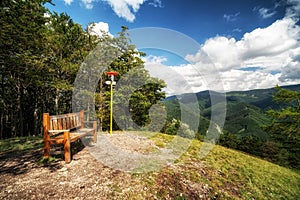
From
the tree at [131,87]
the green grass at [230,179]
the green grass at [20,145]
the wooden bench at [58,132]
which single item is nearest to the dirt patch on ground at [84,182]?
the green grass at [230,179]

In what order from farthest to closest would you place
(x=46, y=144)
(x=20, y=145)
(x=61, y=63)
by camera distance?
(x=61, y=63)
(x=20, y=145)
(x=46, y=144)

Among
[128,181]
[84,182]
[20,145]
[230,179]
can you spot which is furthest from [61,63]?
[230,179]

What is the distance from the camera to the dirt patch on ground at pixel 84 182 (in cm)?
283

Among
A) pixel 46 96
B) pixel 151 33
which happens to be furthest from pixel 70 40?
pixel 46 96

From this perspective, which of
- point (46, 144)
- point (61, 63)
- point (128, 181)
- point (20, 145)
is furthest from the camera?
point (61, 63)

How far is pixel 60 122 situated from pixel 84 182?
239 centimetres

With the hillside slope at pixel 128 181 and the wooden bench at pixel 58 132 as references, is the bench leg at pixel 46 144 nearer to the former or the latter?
the wooden bench at pixel 58 132

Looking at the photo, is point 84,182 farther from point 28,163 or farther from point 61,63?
point 61,63

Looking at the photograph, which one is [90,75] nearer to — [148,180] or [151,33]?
[151,33]

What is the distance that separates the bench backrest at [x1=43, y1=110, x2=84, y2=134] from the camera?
4.23 meters

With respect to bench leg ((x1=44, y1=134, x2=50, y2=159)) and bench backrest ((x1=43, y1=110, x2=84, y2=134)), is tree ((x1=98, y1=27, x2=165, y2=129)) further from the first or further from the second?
bench leg ((x1=44, y1=134, x2=50, y2=159))

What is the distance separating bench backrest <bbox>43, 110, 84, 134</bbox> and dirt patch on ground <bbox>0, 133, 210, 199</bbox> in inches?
37.3

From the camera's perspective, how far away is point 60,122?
4.81 meters

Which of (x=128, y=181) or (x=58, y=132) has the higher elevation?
(x=58, y=132)
